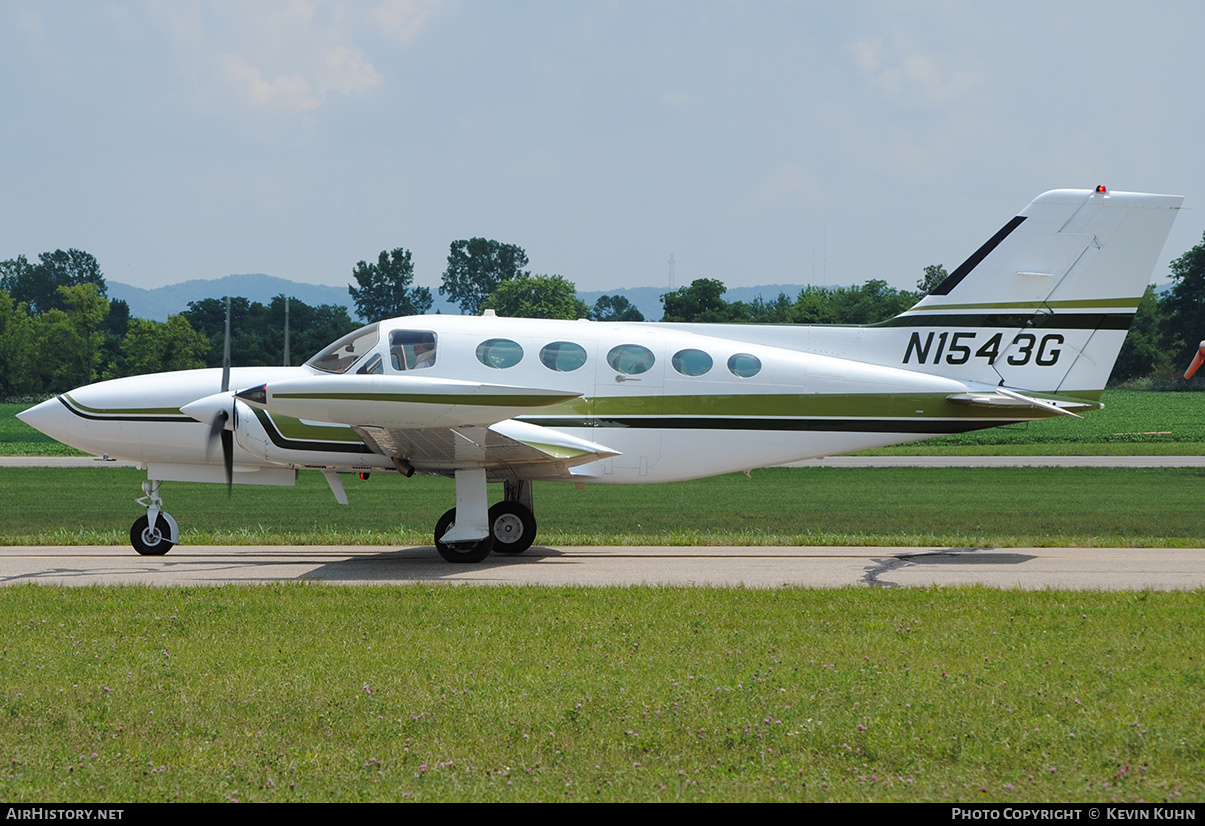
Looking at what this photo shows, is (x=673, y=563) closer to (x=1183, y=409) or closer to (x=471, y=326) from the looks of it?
(x=471, y=326)

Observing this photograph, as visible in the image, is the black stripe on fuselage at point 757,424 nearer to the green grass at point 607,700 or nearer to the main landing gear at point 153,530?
the green grass at point 607,700

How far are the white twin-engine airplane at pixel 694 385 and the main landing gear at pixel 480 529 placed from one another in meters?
0.03

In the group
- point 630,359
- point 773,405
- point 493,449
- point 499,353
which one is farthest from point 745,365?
point 493,449

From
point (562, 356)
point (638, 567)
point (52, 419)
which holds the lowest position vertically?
point (638, 567)

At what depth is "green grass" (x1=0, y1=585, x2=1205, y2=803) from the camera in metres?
5.34

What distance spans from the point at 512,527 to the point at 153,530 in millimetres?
4944

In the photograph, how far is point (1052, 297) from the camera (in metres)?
14.3

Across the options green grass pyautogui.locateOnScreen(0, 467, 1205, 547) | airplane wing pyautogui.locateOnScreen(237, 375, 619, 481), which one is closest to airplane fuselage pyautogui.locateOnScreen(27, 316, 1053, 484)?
airplane wing pyautogui.locateOnScreen(237, 375, 619, 481)

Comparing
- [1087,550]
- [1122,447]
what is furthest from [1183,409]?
[1087,550]

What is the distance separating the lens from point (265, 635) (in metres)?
8.70

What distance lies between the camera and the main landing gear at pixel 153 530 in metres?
14.4

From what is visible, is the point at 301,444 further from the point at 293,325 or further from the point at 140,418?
the point at 293,325

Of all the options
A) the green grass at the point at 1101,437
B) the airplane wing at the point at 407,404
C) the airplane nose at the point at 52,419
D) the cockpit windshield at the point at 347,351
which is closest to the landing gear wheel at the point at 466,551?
the airplane wing at the point at 407,404

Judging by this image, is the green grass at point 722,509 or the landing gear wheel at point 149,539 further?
the green grass at point 722,509
